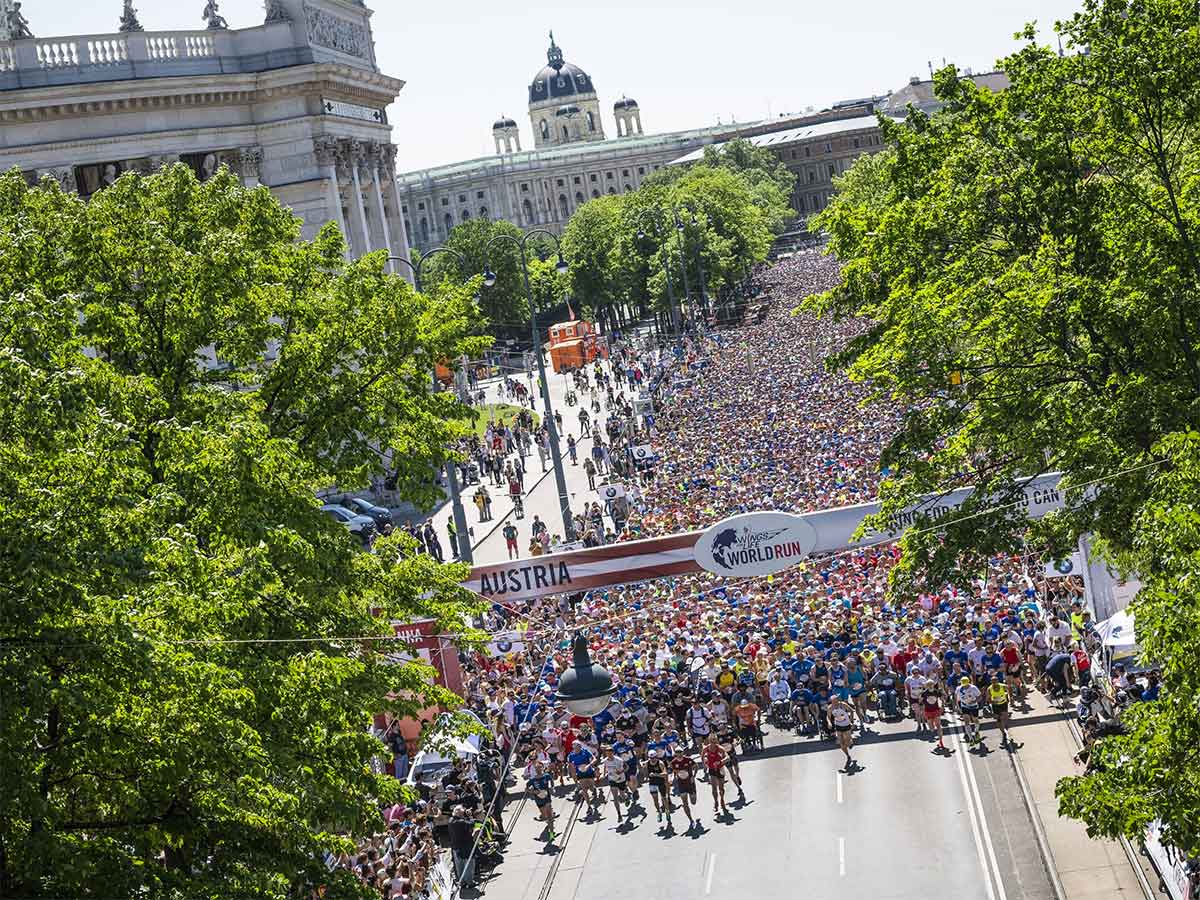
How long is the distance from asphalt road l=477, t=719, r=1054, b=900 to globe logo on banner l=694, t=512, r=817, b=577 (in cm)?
370

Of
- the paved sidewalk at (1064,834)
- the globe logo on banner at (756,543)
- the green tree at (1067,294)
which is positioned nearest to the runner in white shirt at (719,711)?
the globe logo on banner at (756,543)

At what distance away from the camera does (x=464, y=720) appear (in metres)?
24.2

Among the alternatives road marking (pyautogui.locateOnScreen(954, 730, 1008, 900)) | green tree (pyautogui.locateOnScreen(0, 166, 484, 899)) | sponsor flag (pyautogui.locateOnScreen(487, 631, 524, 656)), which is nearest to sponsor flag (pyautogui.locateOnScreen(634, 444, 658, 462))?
sponsor flag (pyautogui.locateOnScreen(487, 631, 524, 656))

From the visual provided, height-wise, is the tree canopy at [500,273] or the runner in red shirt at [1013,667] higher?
the tree canopy at [500,273]

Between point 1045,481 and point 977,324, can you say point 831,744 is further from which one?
point 977,324

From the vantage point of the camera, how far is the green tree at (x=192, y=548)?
44.9 ft

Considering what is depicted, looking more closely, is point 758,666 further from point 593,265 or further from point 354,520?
point 593,265

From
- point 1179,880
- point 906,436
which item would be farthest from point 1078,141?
point 1179,880

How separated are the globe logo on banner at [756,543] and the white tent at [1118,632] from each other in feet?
19.9

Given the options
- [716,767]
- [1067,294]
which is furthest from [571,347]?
[1067,294]

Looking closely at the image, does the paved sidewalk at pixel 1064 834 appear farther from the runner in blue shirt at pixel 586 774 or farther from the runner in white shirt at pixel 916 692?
the runner in blue shirt at pixel 586 774

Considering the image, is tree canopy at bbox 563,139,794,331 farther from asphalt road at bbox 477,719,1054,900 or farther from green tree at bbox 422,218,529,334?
asphalt road at bbox 477,719,1054,900

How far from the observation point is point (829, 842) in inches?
1014

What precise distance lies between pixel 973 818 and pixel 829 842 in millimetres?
2189
